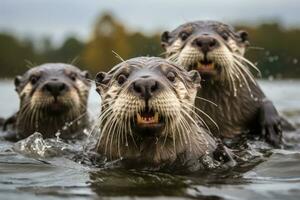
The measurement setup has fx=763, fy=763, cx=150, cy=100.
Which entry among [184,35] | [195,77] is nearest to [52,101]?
[184,35]

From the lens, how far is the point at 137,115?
4758mm

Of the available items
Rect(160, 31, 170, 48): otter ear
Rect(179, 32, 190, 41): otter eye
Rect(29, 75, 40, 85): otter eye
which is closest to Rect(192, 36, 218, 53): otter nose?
Rect(179, 32, 190, 41): otter eye

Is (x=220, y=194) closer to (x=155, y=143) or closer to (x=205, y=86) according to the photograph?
(x=155, y=143)

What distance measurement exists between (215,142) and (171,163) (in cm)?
64

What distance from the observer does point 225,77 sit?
6.66 meters

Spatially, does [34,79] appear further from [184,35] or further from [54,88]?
[184,35]

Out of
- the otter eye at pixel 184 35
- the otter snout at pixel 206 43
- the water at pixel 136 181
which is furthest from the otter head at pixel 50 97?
the otter snout at pixel 206 43

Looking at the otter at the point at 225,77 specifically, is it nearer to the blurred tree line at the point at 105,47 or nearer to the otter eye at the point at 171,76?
the otter eye at the point at 171,76

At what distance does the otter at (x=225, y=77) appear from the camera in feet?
21.0

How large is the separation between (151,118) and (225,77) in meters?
2.00

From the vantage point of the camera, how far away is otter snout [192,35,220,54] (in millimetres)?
6305

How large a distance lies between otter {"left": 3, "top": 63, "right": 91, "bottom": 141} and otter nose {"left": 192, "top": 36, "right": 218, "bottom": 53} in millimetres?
1414

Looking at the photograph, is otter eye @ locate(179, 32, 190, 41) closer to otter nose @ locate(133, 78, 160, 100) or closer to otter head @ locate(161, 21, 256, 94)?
otter head @ locate(161, 21, 256, 94)

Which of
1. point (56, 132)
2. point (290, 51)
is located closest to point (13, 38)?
point (290, 51)
